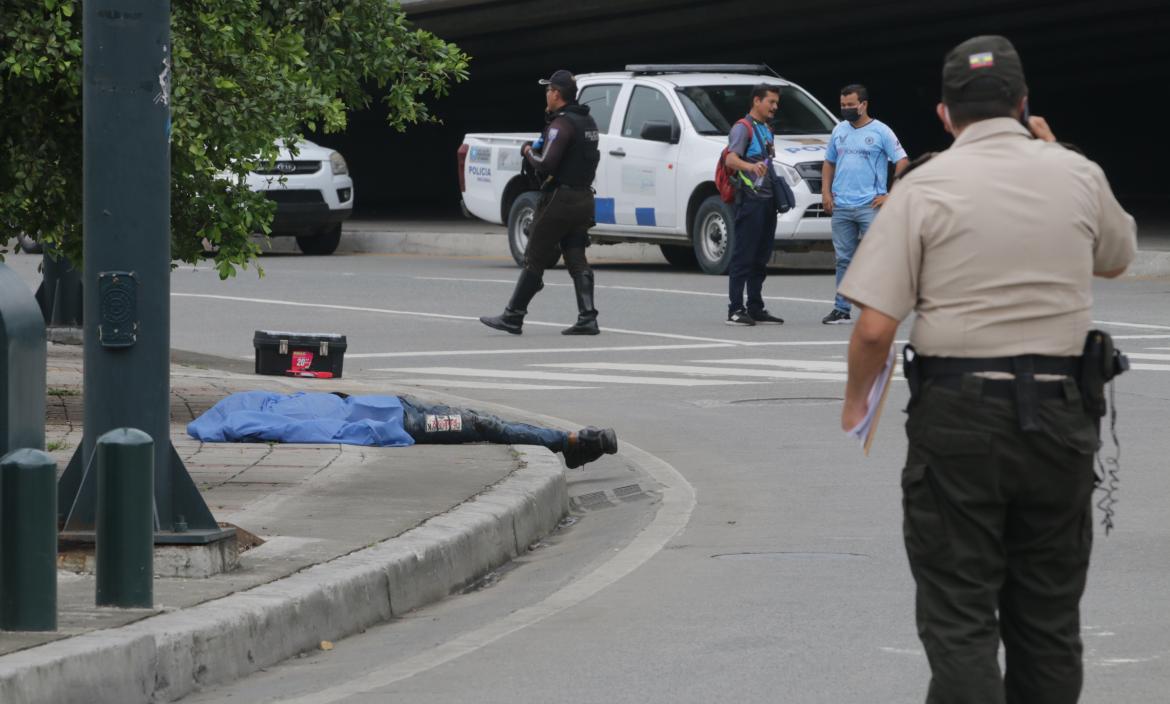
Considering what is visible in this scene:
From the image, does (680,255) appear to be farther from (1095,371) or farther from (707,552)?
(1095,371)

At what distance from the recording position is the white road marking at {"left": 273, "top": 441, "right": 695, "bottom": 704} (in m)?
6.18

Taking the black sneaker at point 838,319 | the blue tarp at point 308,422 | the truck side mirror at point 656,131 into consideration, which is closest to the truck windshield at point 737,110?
the truck side mirror at point 656,131

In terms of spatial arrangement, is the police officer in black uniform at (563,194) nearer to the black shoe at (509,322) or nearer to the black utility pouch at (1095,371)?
the black shoe at (509,322)

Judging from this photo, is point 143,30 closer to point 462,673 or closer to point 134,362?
point 134,362

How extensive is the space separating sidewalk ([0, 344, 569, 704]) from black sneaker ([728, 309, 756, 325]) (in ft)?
22.5

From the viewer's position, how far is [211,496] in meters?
8.72

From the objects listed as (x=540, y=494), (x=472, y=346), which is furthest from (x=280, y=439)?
(x=472, y=346)

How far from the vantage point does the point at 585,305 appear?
16953mm

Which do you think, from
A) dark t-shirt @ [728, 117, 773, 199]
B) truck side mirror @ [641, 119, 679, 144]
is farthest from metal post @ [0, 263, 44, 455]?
truck side mirror @ [641, 119, 679, 144]

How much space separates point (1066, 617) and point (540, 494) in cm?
456

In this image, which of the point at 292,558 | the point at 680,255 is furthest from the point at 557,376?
the point at 680,255

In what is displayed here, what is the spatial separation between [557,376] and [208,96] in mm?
4871

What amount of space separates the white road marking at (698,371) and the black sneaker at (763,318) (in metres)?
2.88

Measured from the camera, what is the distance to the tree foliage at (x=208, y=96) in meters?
9.34
